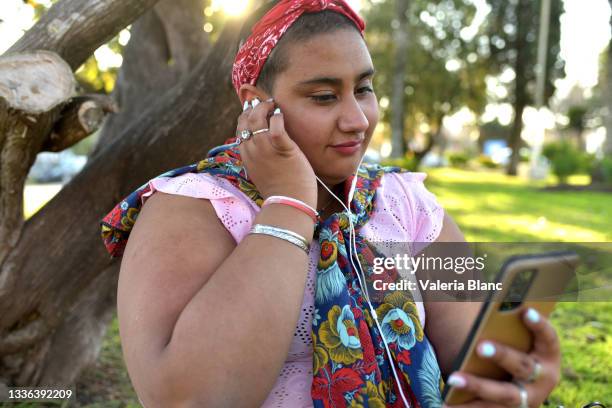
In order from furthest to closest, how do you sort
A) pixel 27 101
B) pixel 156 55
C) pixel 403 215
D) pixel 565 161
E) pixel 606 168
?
1. pixel 565 161
2. pixel 606 168
3. pixel 156 55
4. pixel 27 101
5. pixel 403 215

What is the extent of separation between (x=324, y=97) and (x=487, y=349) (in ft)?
2.96

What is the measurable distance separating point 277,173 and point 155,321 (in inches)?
19.7

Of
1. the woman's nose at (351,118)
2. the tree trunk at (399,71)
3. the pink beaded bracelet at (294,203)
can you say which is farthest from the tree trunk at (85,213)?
the tree trunk at (399,71)

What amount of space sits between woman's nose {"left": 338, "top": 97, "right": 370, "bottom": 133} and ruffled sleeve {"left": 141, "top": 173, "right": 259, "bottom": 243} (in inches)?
13.6

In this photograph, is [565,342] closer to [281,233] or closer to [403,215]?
[403,215]

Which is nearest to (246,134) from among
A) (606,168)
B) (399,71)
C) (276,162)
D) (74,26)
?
(276,162)

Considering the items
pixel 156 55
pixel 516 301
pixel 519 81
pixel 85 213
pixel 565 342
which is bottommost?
pixel 519 81

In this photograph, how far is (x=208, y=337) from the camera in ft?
4.57

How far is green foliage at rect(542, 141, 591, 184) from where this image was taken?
20.1m

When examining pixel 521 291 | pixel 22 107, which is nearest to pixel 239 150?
pixel 521 291

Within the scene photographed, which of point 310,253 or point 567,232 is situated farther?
point 567,232

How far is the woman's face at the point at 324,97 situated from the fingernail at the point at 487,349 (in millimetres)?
800

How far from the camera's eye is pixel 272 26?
6.15ft

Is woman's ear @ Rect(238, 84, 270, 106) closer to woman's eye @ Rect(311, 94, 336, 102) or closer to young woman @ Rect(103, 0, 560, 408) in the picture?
young woman @ Rect(103, 0, 560, 408)
